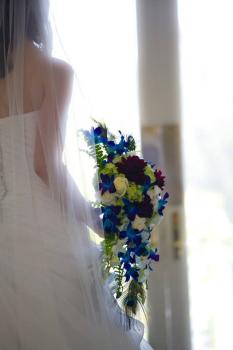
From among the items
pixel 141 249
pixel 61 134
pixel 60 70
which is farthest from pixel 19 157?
pixel 141 249

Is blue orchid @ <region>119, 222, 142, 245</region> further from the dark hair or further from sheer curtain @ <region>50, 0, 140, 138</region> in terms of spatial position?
the dark hair

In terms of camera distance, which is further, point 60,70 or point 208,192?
point 208,192

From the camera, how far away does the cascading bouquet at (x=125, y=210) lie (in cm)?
85

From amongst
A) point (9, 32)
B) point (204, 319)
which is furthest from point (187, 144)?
point (9, 32)

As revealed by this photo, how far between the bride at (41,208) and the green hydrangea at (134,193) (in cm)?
9

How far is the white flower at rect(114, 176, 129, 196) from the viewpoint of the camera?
84 centimetres

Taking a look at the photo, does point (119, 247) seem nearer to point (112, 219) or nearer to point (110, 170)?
point (112, 219)

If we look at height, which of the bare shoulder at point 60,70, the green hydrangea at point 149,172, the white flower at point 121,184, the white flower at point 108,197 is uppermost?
the bare shoulder at point 60,70

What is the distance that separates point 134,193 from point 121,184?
4 centimetres

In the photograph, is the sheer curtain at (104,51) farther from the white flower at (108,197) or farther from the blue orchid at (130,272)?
the blue orchid at (130,272)

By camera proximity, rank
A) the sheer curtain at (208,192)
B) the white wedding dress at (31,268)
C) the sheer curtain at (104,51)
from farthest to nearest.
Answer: the sheer curtain at (208,192), the sheer curtain at (104,51), the white wedding dress at (31,268)

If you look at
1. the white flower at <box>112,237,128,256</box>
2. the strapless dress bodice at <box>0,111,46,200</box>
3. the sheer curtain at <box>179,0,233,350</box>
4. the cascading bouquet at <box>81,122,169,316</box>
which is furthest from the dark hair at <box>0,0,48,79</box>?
the sheer curtain at <box>179,0,233,350</box>

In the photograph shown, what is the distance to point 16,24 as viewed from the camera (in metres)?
0.85

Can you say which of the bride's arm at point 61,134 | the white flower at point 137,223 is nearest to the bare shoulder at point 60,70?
the bride's arm at point 61,134
